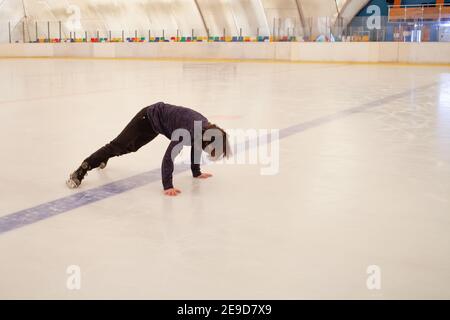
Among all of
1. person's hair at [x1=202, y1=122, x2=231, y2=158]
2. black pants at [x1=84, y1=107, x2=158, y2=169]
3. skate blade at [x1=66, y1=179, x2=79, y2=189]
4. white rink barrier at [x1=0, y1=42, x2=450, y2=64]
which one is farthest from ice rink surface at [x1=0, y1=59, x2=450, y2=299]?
white rink barrier at [x1=0, y1=42, x2=450, y2=64]

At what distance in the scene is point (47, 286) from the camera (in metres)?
2.25

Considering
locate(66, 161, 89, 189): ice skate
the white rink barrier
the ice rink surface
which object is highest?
the white rink barrier

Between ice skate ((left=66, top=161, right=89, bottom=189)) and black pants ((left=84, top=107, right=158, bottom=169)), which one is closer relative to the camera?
ice skate ((left=66, top=161, right=89, bottom=189))

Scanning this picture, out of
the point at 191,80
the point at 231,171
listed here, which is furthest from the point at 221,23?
the point at 231,171

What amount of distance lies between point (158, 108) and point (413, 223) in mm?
1898

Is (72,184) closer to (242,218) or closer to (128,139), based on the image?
(128,139)

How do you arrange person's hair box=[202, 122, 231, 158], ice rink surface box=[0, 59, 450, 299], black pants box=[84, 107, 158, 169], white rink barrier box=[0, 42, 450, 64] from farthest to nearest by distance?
1. white rink barrier box=[0, 42, 450, 64]
2. black pants box=[84, 107, 158, 169]
3. person's hair box=[202, 122, 231, 158]
4. ice rink surface box=[0, 59, 450, 299]

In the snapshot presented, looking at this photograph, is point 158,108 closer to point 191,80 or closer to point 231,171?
point 231,171

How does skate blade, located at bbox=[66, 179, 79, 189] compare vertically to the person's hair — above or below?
below

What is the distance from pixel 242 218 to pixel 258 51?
69.2 feet

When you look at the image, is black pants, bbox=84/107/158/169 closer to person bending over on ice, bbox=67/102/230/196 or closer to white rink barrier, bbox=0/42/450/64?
person bending over on ice, bbox=67/102/230/196

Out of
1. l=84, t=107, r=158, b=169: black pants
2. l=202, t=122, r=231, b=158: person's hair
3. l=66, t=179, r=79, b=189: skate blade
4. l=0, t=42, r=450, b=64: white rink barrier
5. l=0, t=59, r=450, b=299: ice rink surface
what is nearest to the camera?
l=0, t=59, r=450, b=299: ice rink surface

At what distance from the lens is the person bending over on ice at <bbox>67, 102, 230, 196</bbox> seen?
137 inches
